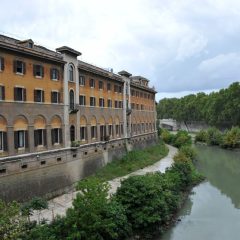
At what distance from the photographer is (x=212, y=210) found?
1180 inches

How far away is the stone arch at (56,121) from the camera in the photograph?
2984cm

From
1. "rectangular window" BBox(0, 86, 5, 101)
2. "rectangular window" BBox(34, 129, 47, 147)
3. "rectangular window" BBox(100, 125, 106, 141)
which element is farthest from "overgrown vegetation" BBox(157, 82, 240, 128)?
"rectangular window" BBox(0, 86, 5, 101)

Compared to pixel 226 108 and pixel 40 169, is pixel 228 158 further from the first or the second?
pixel 40 169

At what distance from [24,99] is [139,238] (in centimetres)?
1282

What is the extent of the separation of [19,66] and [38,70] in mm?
2180

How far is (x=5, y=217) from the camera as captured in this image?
15.5 meters

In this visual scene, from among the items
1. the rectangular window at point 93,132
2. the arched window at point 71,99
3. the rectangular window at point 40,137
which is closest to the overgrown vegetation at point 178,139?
the rectangular window at point 93,132

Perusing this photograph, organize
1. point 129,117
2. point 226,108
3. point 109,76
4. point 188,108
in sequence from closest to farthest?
1. point 109,76
2. point 129,117
3. point 226,108
4. point 188,108

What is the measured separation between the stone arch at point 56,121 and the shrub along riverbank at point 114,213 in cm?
852

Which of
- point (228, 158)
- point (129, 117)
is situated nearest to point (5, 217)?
point (129, 117)

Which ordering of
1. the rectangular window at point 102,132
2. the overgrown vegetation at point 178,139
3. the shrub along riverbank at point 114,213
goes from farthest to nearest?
the overgrown vegetation at point 178,139 < the rectangular window at point 102,132 < the shrub along riverbank at point 114,213

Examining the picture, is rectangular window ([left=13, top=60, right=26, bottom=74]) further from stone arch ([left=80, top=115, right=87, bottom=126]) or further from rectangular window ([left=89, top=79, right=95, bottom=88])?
rectangular window ([left=89, top=79, right=95, bottom=88])

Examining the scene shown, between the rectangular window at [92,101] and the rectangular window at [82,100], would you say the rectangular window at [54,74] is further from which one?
the rectangular window at [92,101]

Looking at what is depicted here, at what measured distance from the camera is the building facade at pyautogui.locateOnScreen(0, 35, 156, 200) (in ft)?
82.4
